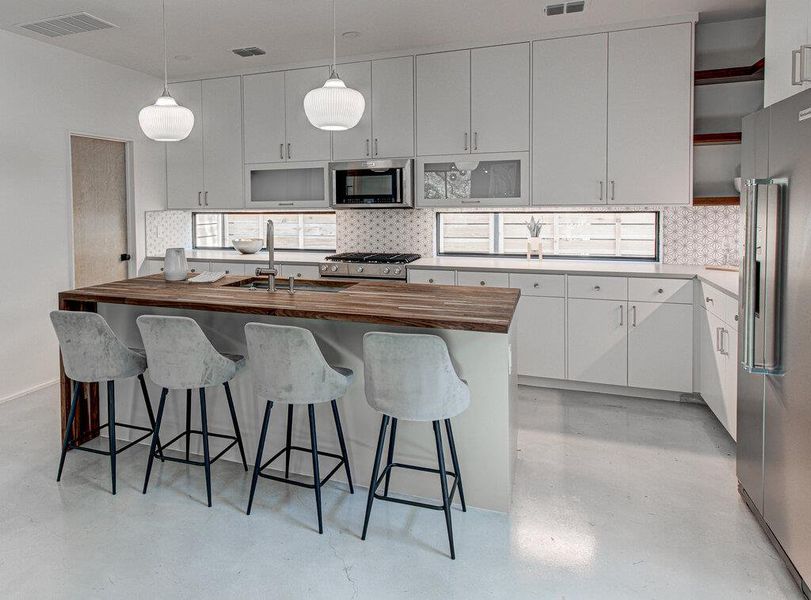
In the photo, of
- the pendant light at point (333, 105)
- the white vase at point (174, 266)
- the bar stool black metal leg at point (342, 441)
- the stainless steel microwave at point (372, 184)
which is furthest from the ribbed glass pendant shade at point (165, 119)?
the stainless steel microwave at point (372, 184)

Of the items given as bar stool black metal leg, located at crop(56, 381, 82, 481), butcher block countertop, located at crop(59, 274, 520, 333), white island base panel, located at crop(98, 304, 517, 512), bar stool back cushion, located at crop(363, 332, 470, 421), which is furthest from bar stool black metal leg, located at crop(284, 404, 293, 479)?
bar stool black metal leg, located at crop(56, 381, 82, 481)

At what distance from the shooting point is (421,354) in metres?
2.16

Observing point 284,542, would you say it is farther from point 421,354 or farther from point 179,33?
point 179,33

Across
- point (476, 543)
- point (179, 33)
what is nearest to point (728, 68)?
point (476, 543)

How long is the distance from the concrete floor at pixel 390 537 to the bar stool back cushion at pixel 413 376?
23.2 inches

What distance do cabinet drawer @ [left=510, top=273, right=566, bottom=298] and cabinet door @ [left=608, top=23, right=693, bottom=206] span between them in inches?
29.2

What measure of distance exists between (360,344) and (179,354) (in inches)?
32.5

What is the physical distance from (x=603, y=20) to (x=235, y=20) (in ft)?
8.53

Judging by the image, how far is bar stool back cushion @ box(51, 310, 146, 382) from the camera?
2.72 metres

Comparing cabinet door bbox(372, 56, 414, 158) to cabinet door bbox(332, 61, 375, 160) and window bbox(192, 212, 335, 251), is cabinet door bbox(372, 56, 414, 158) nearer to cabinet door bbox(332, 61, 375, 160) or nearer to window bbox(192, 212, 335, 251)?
cabinet door bbox(332, 61, 375, 160)

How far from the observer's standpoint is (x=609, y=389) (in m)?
4.26

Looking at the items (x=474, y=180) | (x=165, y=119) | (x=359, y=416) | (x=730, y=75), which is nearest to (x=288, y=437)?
(x=359, y=416)

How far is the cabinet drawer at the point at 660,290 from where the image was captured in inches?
152

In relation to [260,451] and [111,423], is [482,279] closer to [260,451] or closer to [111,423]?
[260,451]
